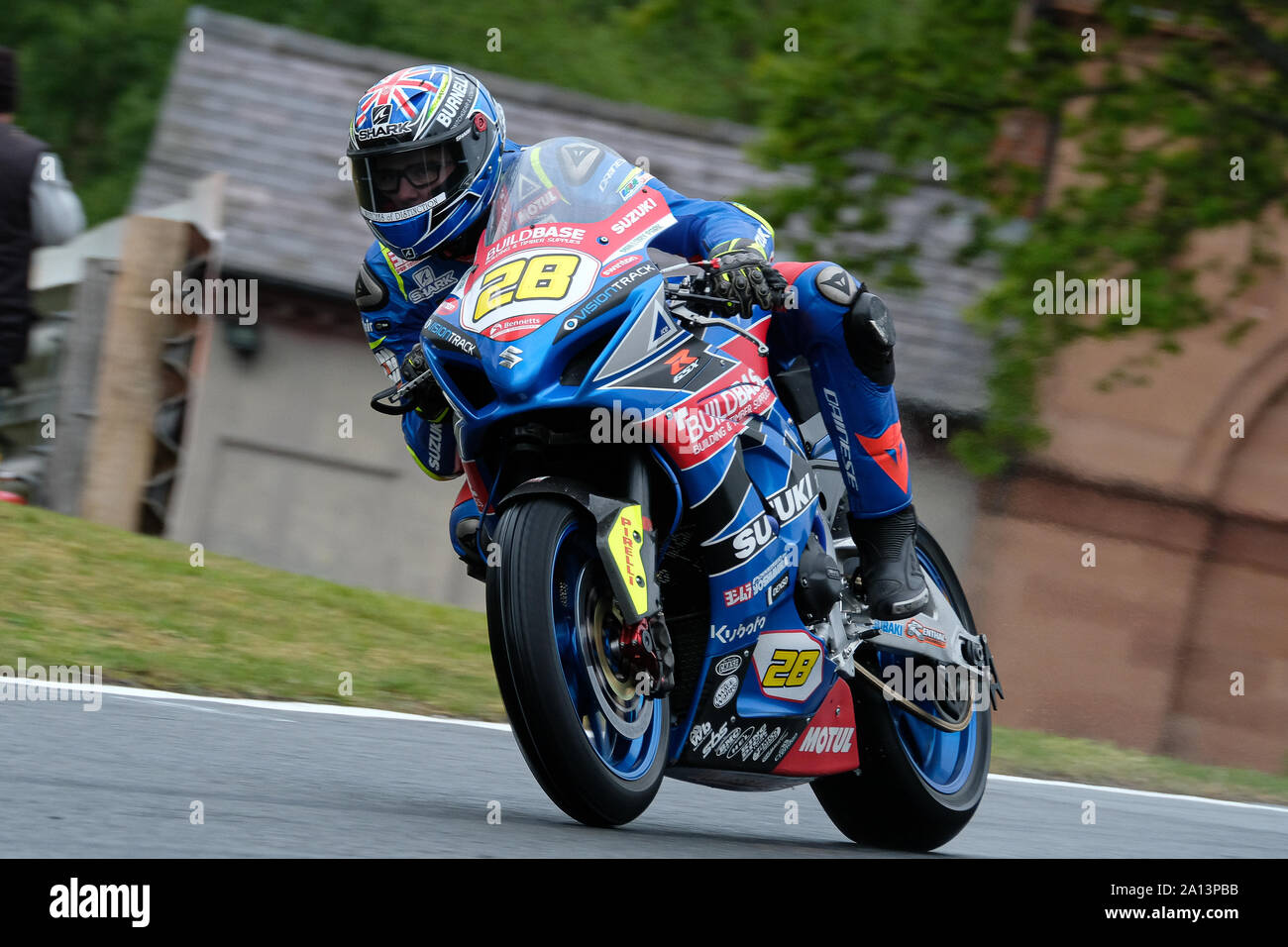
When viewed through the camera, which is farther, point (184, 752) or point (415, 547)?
point (415, 547)

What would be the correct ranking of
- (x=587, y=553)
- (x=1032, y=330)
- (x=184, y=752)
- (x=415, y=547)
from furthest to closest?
(x=415, y=547) < (x=1032, y=330) < (x=184, y=752) < (x=587, y=553)

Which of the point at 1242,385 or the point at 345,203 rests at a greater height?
the point at 345,203

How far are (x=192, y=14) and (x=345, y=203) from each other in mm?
3728

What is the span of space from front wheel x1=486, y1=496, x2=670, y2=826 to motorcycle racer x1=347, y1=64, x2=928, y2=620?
640mm

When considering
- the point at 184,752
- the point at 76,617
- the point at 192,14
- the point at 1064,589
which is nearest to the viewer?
the point at 184,752

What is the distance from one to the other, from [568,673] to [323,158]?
17.0 m

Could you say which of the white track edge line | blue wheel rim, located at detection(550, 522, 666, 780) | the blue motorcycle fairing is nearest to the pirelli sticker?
blue wheel rim, located at detection(550, 522, 666, 780)

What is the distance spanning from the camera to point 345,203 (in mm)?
19375

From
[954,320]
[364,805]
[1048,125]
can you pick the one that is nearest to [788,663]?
[364,805]

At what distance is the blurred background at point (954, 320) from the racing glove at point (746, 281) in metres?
7.11

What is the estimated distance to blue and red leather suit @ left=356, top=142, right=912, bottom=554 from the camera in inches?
175
